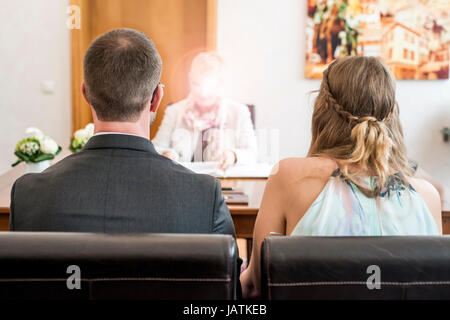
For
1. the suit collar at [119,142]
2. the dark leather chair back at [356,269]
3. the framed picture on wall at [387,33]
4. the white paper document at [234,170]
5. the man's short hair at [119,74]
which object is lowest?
the white paper document at [234,170]

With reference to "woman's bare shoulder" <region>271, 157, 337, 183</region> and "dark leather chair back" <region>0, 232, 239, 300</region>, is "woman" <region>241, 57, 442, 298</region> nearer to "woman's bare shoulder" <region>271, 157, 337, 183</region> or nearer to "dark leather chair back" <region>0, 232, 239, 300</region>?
"woman's bare shoulder" <region>271, 157, 337, 183</region>

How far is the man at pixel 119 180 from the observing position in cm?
109

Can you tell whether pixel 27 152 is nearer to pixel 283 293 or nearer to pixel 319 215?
pixel 319 215

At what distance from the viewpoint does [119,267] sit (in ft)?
2.86

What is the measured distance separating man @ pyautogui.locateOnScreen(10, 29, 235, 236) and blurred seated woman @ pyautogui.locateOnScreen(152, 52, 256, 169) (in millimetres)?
1769

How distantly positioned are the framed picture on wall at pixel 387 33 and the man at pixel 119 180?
3.02 meters

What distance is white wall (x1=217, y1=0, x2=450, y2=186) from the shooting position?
159 inches

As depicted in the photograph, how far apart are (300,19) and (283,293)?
3.46 m

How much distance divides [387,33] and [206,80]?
1.69 meters

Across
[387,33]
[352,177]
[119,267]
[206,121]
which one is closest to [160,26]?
[206,121]

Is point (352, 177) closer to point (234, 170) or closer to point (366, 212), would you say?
point (366, 212)

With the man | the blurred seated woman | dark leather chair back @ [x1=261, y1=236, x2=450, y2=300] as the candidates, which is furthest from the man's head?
dark leather chair back @ [x1=261, y1=236, x2=450, y2=300]

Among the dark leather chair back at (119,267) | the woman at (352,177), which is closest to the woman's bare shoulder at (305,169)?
the woman at (352,177)

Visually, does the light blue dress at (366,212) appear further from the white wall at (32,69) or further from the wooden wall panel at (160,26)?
the white wall at (32,69)
